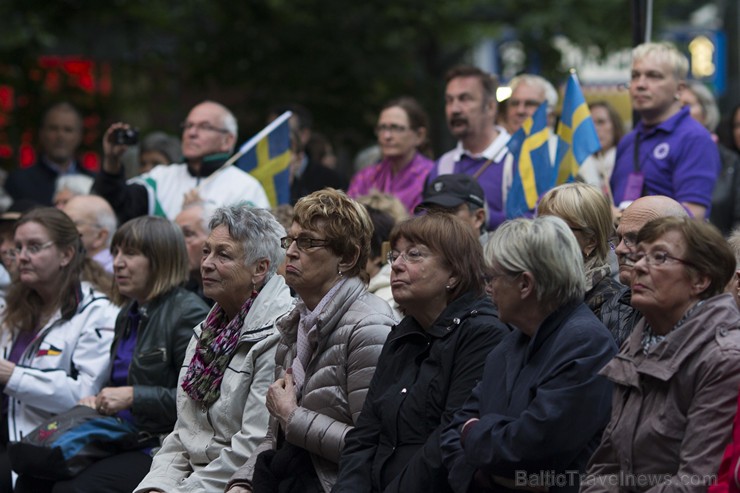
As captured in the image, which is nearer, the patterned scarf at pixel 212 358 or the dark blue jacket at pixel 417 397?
the dark blue jacket at pixel 417 397

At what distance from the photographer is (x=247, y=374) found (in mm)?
6551

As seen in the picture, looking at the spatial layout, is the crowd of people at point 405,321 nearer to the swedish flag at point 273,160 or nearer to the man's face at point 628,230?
the man's face at point 628,230

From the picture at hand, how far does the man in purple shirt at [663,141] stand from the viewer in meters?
7.85

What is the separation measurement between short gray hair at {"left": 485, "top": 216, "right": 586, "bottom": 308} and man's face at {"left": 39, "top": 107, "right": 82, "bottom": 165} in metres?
8.40

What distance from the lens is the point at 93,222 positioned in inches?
364

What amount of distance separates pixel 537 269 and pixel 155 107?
37.7 feet

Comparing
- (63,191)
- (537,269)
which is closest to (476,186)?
(537,269)

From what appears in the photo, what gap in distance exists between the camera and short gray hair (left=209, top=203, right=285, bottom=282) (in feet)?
22.2

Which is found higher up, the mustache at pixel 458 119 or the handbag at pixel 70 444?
the mustache at pixel 458 119

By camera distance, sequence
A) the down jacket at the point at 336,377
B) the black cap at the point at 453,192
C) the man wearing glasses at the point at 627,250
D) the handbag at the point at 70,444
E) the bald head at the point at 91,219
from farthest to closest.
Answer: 1. the bald head at the point at 91,219
2. the black cap at the point at 453,192
3. the handbag at the point at 70,444
4. the down jacket at the point at 336,377
5. the man wearing glasses at the point at 627,250

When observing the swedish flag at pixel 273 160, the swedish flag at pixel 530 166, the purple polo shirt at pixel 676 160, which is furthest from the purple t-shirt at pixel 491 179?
the swedish flag at pixel 273 160

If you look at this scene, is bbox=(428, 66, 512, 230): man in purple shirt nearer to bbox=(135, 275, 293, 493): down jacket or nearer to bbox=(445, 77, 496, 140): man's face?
bbox=(445, 77, 496, 140): man's face

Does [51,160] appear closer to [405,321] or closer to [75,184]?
[75,184]

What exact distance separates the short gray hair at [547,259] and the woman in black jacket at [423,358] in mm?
497
